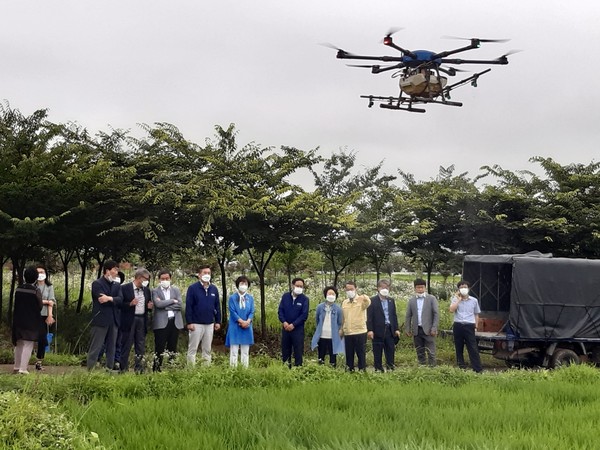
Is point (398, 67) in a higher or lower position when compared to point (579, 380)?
higher

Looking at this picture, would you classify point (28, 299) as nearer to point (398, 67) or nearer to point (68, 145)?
point (68, 145)

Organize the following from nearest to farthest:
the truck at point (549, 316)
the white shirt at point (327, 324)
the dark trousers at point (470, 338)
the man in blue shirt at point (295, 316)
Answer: the man in blue shirt at point (295, 316)
the white shirt at point (327, 324)
the dark trousers at point (470, 338)
the truck at point (549, 316)

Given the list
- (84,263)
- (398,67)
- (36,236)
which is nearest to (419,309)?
(398,67)

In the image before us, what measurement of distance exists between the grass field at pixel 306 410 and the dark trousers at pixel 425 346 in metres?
2.42

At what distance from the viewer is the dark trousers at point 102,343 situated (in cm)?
1010

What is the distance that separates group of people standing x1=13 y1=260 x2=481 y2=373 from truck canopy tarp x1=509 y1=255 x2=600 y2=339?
6.07 feet

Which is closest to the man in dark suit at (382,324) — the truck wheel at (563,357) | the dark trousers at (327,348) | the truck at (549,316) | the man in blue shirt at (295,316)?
the dark trousers at (327,348)

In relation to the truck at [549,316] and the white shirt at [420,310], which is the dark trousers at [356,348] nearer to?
the white shirt at [420,310]

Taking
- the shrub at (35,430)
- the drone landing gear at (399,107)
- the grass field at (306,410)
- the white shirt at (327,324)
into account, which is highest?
the drone landing gear at (399,107)

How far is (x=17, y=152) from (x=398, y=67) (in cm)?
838

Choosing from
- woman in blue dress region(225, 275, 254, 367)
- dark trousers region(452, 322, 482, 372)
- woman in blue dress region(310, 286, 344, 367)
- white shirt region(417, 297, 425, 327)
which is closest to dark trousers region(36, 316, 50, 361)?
woman in blue dress region(225, 275, 254, 367)

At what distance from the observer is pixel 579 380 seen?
10023mm

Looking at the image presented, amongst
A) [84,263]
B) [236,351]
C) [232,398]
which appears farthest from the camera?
[84,263]

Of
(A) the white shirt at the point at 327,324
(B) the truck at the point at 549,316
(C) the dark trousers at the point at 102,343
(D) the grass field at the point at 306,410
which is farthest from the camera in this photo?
(B) the truck at the point at 549,316
